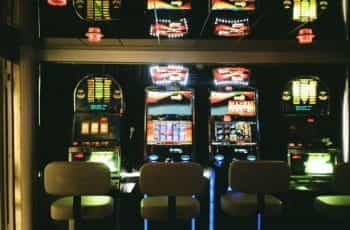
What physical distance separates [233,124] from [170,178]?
2.02 m

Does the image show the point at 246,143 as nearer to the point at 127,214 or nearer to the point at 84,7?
the point at 127,214

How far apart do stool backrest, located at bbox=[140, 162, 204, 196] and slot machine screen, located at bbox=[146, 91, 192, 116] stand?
1799 mm

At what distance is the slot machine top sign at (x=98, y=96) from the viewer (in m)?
6.08

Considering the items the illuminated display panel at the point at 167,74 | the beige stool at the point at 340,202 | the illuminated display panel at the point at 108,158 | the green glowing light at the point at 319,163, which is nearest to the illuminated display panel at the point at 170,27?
the illuminated display panel at the point at 167,74

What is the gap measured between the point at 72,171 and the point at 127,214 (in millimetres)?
1388

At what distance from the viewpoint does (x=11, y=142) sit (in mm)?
5176

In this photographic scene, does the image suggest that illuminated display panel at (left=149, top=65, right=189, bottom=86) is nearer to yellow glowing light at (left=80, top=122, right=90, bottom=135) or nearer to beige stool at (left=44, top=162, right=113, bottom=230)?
yellow glowing light at (left=80, top=122, right=90, bottom=135)

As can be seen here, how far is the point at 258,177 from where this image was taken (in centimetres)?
449

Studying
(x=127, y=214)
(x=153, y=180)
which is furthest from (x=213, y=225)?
(x=153, y=180)

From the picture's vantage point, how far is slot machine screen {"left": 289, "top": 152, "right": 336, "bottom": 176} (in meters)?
5.99

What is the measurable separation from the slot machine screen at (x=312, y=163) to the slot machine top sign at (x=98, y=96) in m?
2.21

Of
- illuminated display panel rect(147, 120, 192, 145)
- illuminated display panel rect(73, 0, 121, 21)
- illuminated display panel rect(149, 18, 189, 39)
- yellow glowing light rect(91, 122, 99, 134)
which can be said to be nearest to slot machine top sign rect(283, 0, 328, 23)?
illuminated display panel rect(149, 18, 189, 39)

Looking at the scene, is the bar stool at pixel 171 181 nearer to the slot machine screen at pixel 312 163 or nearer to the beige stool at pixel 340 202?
the beige stool at pixel 340 202

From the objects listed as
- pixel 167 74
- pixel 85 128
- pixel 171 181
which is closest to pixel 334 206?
pixel 171 181
